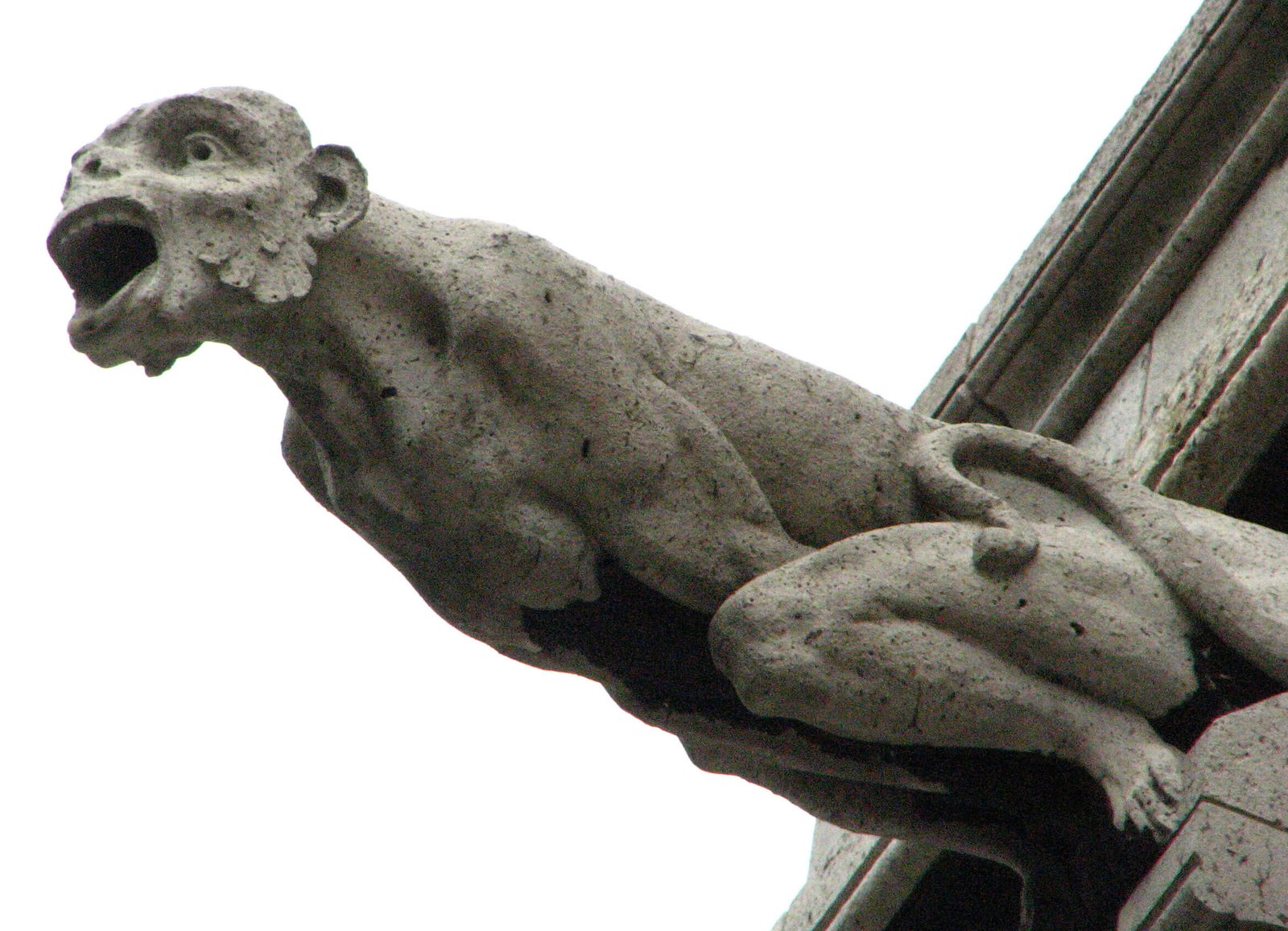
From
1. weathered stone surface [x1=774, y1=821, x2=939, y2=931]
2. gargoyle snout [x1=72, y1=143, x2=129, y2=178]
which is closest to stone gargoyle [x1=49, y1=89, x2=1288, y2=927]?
gargoyle snout [x1=72, y1=143, x2=129, y2=178]

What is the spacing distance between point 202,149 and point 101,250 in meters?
0.24

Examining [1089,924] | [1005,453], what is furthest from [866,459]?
[1089,924]

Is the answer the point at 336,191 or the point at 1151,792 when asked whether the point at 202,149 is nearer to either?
the point at 336,191

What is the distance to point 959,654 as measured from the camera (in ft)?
13.4

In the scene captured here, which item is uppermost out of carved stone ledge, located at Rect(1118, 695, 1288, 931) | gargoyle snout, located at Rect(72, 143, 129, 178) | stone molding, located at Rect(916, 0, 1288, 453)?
stone molding, located at Rect(916, 0, 1288, 453)

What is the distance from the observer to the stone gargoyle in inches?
161

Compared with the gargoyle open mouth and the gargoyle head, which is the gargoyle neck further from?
the gargoyle open mouth

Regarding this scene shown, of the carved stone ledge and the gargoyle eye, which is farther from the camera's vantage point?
the gargoyle eye

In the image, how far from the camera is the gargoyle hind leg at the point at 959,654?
4043 millimetres

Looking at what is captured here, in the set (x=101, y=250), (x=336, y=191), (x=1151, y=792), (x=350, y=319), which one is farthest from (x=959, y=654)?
(x=101, y=250)

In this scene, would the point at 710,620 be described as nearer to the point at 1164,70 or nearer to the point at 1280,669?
the point at 1280,669

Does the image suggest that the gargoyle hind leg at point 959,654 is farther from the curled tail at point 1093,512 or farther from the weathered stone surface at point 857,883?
the weathered stone surface at point 857,883

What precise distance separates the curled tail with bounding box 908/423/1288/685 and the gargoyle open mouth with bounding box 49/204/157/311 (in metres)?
1.35

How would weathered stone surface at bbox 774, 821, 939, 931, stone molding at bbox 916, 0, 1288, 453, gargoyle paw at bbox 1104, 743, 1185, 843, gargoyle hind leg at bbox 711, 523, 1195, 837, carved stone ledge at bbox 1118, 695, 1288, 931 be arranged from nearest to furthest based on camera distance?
carved stone ledge at bbox 1118, 695, 1288, 931 < gargoyle paw at bbox 1104, 743, 1185, 843 < gargoyle hind leg at bbox 711, 523, 1195, 837 < weathered stone surface at bbox 774, 821, 939, 931 < stone molding at bbox 916, 0, 1288, 453
